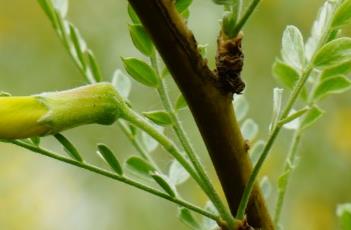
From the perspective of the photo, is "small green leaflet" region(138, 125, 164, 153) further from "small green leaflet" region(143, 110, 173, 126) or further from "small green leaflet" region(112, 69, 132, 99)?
"small green leaflet" region(143, 110, 173, 126)

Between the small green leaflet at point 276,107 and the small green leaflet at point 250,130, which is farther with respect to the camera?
the small green leaflet at point 250,130

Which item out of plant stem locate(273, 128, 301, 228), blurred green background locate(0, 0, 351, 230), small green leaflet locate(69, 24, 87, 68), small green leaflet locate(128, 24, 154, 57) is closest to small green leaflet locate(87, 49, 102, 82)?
small green leaflet locate(69, 24, 87, 68)

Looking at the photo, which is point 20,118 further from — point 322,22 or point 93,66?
point 322,22

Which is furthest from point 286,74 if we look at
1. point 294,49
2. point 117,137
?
point 117,137

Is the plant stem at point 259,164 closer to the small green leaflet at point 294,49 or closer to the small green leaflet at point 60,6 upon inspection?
the small green leaflet at point 294,49

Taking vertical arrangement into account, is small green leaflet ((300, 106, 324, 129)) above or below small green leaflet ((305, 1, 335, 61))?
below

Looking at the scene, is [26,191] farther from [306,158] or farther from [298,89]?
[298,89]

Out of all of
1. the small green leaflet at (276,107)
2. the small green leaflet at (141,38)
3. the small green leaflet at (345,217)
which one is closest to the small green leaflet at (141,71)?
the small green leaflet at (141,38)
